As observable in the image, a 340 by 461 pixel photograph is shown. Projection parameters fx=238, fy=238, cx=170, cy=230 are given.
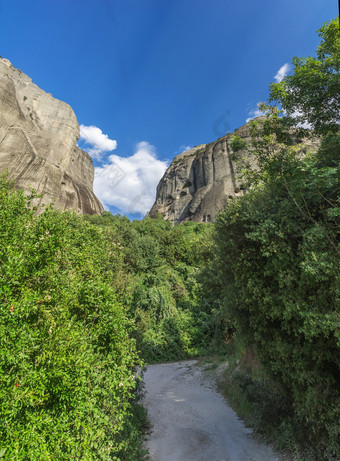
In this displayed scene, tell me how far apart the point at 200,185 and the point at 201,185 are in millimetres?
368

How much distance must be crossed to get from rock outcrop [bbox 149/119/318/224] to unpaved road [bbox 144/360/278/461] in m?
31.6

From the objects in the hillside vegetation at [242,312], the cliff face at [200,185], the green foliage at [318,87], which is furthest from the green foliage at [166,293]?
the cliff face at [200,185]

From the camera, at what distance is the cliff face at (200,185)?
46.0 meters

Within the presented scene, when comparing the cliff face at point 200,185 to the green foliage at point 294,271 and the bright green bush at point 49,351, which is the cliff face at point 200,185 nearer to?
the green foliage at point 294,271

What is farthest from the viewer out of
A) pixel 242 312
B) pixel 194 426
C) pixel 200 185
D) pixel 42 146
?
pixel 200 185

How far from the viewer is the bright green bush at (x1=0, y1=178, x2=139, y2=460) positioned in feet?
7.63

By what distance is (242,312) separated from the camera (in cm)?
681

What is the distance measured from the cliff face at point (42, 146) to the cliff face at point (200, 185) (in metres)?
19.1

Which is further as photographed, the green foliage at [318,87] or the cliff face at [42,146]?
the cliff face at [42,146]

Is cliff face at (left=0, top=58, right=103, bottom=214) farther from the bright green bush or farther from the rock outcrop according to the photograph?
A: the bright green bush

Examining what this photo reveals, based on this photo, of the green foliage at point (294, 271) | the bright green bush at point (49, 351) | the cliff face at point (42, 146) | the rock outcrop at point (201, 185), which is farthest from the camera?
the rock outcrop at point (201, 185)

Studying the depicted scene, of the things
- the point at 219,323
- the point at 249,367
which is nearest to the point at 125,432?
the point at 249,367

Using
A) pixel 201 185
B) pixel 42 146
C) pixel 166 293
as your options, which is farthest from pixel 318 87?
pixel 201 185

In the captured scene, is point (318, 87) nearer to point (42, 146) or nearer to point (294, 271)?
point (294, 271)
